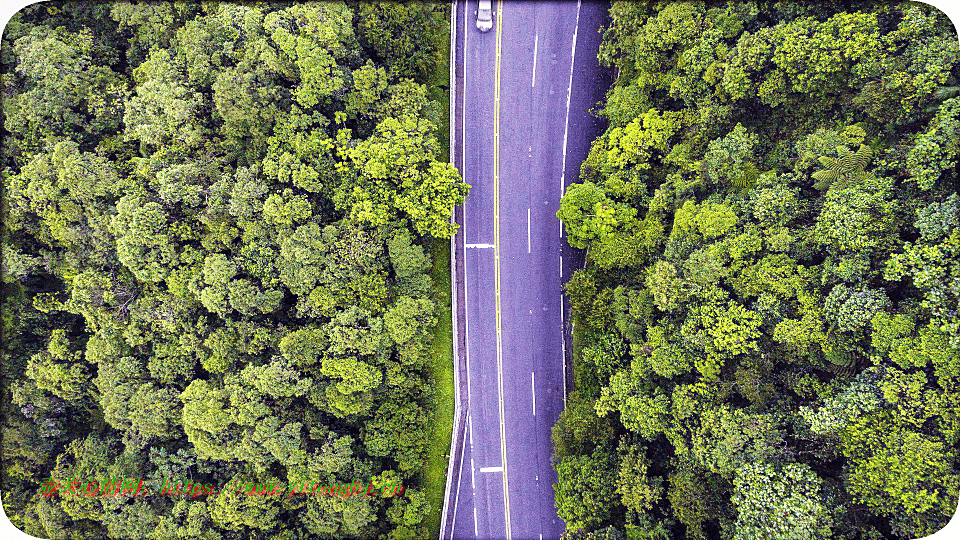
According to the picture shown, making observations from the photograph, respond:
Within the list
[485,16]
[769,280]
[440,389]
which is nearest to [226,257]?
[440,389]

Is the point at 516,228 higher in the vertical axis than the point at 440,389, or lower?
higher

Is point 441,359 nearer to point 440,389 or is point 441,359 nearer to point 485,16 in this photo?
point 440,389

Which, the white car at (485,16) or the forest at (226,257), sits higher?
the white car at (485,16)

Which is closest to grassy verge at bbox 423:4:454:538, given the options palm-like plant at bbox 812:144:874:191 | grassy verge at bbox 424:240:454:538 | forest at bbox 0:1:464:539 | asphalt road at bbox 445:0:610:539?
grassy verge at bbox 424:240:454:538

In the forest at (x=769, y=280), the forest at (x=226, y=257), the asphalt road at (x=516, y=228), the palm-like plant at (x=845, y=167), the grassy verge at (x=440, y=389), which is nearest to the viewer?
the forest at (x=769, y=280)

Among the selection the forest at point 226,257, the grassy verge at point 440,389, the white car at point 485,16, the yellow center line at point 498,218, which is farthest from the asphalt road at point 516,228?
the forest at point 226,257

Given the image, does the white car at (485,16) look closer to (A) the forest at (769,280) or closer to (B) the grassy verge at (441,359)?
(B) the grassy verge at (441,359)

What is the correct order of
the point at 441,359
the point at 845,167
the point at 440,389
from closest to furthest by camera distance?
the point at 845,167, the point at 440,389, the point at 441,359
